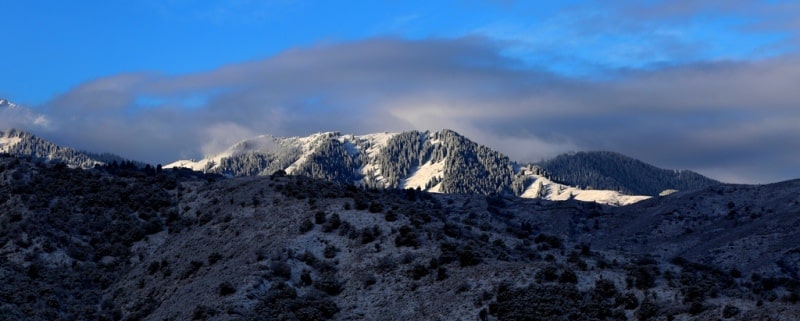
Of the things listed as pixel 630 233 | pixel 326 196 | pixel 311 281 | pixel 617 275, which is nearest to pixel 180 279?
pixel 311 281

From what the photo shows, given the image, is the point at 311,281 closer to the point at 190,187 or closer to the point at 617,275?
the point at 617,275

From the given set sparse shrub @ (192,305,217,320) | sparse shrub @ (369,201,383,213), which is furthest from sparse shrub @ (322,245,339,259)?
sparse shrub @ (192,305,217,320)

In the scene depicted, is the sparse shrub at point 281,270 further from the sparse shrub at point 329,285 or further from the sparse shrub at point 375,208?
the sparse shrub at point 375,208

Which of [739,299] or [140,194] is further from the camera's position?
[140,194]

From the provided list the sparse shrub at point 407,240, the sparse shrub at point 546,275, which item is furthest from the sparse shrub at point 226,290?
the sparse shrub at point 546,275

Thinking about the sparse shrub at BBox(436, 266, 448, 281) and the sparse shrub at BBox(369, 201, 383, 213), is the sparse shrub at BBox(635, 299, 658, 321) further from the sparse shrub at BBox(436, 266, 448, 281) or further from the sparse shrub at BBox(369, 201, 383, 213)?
the sparse shrub at BBox(369, 201, 383, 213)

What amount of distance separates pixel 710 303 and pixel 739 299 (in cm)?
377

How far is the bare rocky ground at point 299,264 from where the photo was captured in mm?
65562

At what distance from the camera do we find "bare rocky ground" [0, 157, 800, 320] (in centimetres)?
6556

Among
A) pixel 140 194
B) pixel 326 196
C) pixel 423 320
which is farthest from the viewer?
pixel 140 194

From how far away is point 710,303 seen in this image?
59.8 metres

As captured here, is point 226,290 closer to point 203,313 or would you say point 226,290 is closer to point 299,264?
point 203,313

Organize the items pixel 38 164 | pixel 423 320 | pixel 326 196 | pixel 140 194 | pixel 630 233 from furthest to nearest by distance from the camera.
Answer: pixel 630 233
pixel 38 164
pixel 140 194
pixel 326 196
pixel 423 320

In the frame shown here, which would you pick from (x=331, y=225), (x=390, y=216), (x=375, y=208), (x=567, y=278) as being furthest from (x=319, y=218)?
(x=567, y=278)
